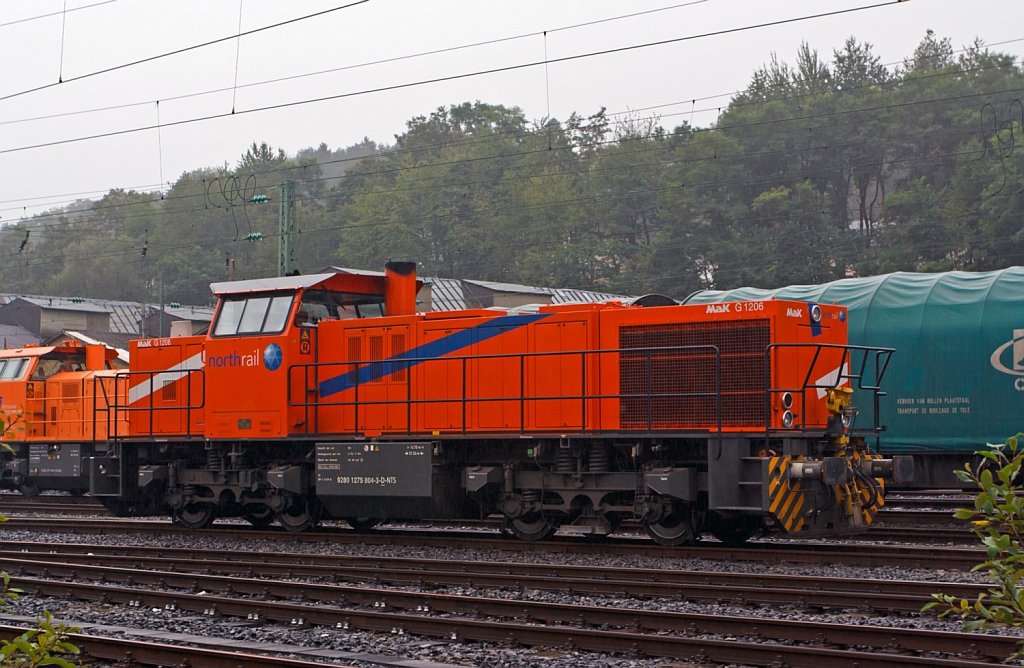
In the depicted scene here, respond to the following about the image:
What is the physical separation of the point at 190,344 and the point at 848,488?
914cm

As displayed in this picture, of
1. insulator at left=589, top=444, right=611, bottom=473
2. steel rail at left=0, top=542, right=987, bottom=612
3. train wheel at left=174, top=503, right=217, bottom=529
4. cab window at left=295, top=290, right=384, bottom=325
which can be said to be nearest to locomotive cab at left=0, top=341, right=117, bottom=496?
train wheel at left=174, top=503, right=217, bottom=529

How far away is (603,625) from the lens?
8023mm

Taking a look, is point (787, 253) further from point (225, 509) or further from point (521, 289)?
point (225, 509)

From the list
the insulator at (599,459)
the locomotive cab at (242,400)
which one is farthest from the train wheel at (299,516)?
the insulator at (599,459)

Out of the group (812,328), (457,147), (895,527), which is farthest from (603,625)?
(457,147)

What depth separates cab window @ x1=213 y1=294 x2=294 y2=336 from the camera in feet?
44.9

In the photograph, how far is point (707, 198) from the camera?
5262 cm

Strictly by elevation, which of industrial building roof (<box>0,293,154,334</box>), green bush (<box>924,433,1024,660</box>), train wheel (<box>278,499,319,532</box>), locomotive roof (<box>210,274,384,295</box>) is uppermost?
industrial building roof (<box>0,293,154,334</box>)

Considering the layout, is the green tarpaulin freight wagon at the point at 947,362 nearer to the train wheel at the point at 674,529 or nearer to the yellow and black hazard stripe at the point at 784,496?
the train wheel at the point at 674,529

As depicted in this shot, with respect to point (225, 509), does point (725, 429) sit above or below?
above

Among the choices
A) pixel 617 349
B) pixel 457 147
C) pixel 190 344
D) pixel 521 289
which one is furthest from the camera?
pixel 457 147

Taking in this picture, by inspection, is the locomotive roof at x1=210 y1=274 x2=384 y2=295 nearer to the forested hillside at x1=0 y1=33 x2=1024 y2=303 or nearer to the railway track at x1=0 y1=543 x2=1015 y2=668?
the railway track at x1=0 y1=543 x2=1015 y2=668

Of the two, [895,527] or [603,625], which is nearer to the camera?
[603,625]

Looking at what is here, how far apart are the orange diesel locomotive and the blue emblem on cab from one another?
0.03 meters
